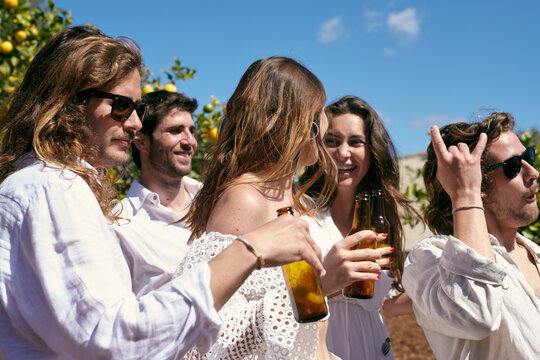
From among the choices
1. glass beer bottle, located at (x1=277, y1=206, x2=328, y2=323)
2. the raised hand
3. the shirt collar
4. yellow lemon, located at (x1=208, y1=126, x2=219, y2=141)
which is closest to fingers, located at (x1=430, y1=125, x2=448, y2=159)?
the raised hand

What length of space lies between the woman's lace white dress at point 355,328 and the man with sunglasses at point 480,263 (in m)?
0.54

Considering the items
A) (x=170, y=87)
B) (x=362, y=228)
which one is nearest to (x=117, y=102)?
(x=362, y=228)

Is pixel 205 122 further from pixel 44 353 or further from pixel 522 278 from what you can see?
pixel 44 353

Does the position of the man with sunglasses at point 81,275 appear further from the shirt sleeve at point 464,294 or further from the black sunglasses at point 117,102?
the shirt sleeve at point 464,294

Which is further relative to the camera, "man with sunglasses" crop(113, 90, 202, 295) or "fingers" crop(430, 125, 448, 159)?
"man with sunglasses" crop(113, 90, 202, 295)

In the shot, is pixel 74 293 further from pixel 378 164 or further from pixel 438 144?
pixel 378 164

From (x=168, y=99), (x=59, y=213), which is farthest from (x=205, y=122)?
(x=59, y=213)

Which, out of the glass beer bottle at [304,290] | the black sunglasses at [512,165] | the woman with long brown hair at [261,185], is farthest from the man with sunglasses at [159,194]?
the black sunglasses at [512,165]

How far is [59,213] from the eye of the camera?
128cm

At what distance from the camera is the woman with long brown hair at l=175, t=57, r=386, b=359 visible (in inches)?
69.5

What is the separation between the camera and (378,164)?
146 inches

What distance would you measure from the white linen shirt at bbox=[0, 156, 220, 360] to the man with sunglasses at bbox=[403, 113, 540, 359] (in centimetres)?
138

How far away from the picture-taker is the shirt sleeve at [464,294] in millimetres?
2158

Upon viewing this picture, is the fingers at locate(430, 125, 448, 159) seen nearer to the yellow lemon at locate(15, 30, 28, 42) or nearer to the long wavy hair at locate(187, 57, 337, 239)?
the long wavy hair at locate(187, 57, 337, 239)
